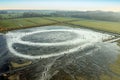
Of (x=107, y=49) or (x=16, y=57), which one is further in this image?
(x=107, y=49)

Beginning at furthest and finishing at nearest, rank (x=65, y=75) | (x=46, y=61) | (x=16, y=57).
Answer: (x=16, y=57) → (x=46, y=61) → (x=65, y=75)

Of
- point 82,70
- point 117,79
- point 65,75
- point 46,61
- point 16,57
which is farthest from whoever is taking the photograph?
Answer: point 16,57

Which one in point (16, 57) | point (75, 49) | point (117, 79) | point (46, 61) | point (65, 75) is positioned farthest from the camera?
point (75, 49)

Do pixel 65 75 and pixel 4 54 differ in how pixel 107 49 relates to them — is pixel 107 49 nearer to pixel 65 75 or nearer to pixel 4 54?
pixel 65 75

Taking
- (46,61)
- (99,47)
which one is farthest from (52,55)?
(99,47)

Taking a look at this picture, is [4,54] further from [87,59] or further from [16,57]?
[87,59]

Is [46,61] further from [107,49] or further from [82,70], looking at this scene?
[107,49]

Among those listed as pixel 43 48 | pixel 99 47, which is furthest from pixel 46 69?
pixel 99 47

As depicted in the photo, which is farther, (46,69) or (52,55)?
(52,55)

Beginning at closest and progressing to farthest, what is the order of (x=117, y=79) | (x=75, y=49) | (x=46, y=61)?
(x=117, y=79), (x=46, y=61), (x=75, y=49)
